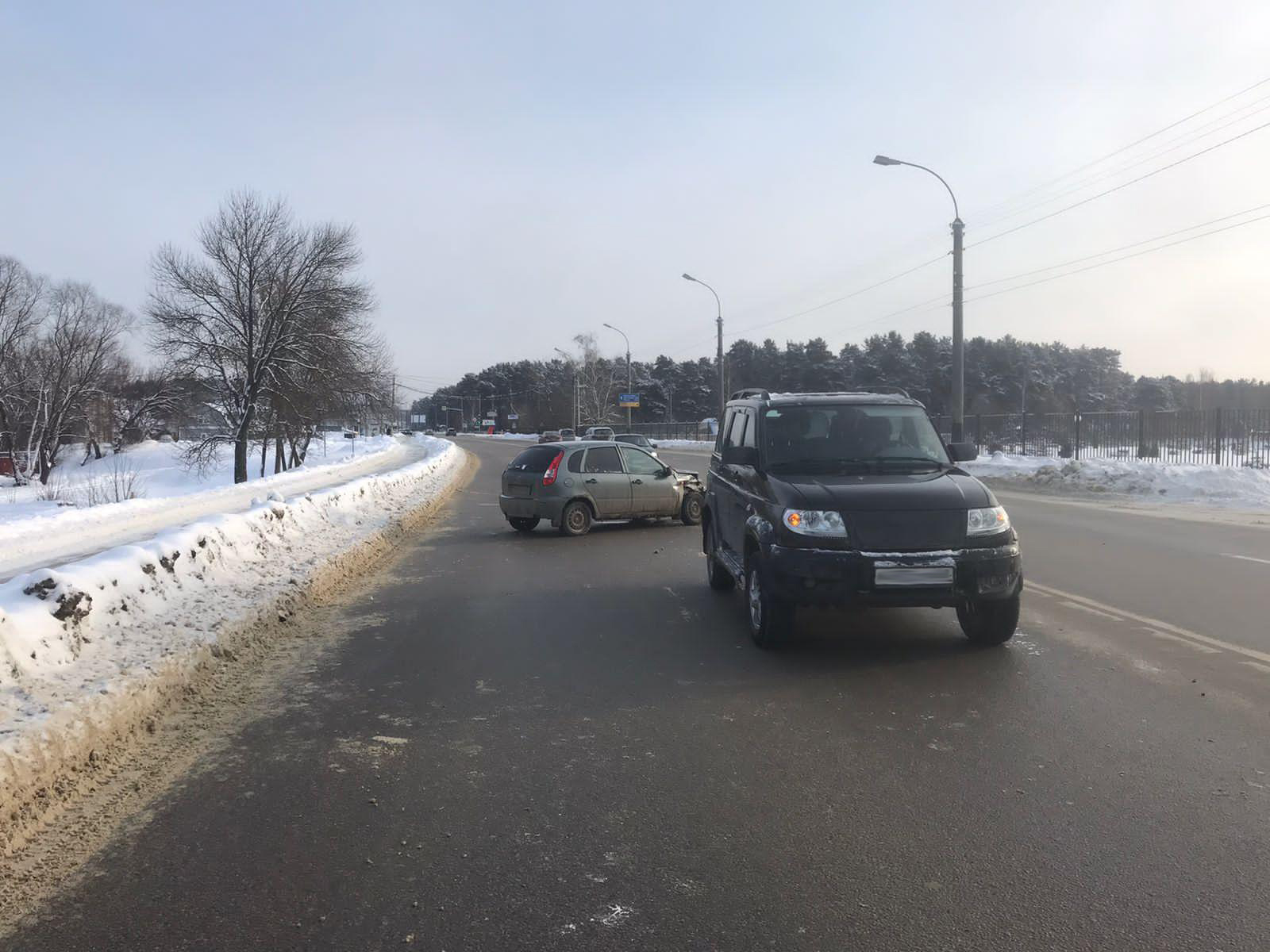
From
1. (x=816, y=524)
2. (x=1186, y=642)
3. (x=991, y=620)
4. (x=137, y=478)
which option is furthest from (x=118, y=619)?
(x=137, y=478)

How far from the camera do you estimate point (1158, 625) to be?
8.02 m

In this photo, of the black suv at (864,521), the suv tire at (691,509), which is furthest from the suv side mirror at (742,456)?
the suv tire at (691,509)

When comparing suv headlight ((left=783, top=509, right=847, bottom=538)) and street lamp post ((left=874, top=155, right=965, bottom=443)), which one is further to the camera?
street lamp post ((left=874, top=155, right=965, bottom=443))

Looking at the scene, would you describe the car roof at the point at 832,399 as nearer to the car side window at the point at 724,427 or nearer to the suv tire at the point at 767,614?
the car side window at the point at 724,427

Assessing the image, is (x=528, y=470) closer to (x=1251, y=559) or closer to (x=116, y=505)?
(x=116, y=505)

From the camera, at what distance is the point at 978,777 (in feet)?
15.2

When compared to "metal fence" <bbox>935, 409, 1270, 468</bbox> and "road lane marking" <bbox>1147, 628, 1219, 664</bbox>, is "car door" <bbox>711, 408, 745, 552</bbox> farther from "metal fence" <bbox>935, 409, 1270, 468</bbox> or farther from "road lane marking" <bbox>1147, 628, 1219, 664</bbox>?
"metal fence" <bbox>935, 409, 1270, 468</bbox>

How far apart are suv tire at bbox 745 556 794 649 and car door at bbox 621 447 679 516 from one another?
29.2ft

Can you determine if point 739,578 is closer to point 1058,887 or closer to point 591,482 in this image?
point 1058,887

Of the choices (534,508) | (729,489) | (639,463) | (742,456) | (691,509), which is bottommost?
(691,509)

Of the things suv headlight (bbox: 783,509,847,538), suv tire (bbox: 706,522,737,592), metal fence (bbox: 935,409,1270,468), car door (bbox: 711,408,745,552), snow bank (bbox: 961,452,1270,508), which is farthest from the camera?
metal fence (bbox: 935,409,1270,468)

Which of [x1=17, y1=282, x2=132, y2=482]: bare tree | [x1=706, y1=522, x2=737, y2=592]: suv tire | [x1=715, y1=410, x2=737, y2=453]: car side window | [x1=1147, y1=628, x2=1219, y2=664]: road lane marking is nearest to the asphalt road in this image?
[x1=1147, y1=628, x2=1219, y2=664]: road lane marking

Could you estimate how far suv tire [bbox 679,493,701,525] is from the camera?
1689cm

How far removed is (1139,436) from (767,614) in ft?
90.0
